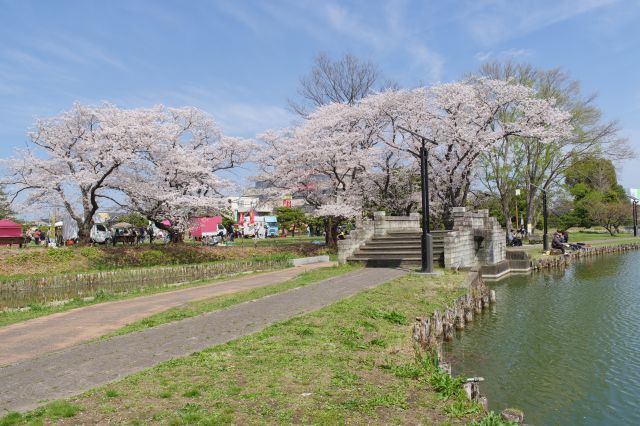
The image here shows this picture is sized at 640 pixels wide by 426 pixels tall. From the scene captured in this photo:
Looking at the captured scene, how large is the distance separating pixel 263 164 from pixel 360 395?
33.5m

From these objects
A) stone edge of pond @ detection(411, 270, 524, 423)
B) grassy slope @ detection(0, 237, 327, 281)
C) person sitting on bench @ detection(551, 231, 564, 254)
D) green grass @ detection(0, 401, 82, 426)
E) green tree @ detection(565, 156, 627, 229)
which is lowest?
stone edge of pond @ detection(411, 270, 524, 423)

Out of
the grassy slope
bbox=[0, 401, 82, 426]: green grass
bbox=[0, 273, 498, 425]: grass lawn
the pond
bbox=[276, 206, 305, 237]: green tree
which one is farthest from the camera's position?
bbox=[276, 206, 305, 237]: green tree

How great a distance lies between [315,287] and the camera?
50.9ft

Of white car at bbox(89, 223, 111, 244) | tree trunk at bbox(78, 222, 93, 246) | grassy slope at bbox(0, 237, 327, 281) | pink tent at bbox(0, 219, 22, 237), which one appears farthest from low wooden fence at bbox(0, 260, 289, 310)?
white car at bbox(89, 223, 111, 244)

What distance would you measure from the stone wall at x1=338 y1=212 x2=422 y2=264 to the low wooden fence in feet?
17.7

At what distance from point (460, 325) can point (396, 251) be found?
8.63 metres

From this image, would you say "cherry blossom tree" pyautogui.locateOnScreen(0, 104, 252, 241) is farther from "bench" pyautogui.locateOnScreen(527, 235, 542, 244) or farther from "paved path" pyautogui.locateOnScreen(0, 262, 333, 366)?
"bench" pyautogui.locateOnScreen(527, 235, 542, 244)

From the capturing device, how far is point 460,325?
13938 mm

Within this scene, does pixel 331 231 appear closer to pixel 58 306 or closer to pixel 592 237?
pixel 58 306

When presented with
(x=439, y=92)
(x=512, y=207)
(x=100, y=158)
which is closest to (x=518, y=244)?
(x=439, y=92)

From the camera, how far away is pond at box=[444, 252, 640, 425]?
26.4 feet

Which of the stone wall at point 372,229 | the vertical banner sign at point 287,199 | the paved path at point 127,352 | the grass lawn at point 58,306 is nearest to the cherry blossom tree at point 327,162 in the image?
the vertical banner sign at point 287,199

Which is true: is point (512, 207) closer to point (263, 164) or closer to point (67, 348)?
point (263, 164)

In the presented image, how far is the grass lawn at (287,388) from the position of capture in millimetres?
5402
